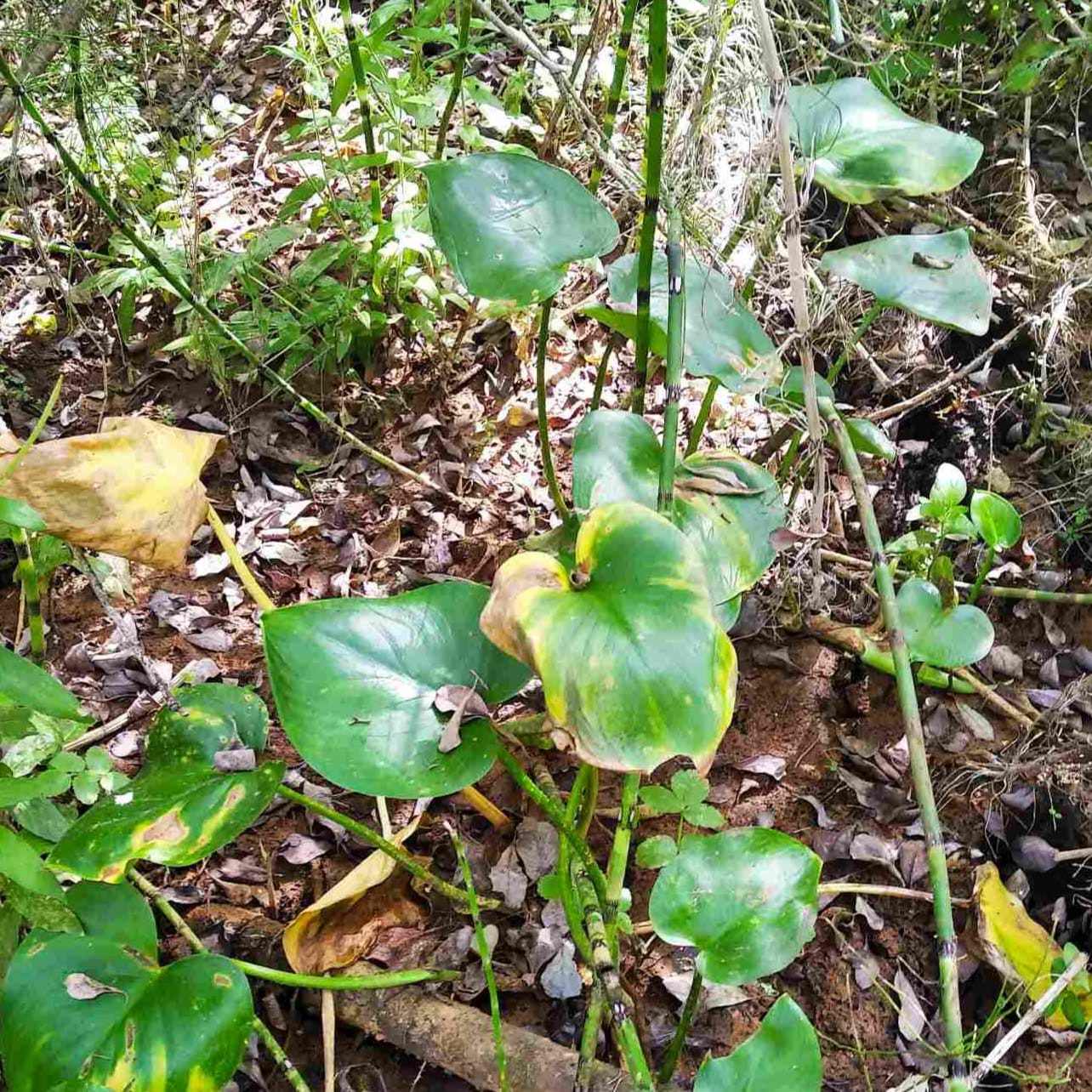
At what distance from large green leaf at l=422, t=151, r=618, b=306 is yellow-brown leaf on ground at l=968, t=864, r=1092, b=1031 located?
38.5 inches

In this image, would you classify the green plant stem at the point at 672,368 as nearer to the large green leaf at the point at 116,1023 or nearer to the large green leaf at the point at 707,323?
the large green leaf at the point at 707,323

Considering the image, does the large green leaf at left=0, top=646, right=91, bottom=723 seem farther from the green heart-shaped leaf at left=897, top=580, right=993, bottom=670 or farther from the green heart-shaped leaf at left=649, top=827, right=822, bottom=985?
the green heart-shaped leaf at left=897, top=580, right=993, bottom=670

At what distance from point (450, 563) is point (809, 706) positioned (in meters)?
0.66

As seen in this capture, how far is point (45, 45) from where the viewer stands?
166 centimetres

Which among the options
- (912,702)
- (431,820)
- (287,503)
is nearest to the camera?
(912,702)

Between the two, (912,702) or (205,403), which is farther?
(205,403)

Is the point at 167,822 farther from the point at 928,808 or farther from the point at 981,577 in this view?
the point at 981,577

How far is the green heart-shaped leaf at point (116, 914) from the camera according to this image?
1.06 metres

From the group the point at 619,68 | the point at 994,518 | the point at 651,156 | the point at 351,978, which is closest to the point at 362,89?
the point at 619,68

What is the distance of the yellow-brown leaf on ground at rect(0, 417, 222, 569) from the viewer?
1.06 metres

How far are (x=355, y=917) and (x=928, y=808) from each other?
745 mm

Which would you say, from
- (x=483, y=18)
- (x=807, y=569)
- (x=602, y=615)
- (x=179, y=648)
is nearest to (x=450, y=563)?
(x=179, y=648)

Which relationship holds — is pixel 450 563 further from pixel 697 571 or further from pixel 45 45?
pixel 45 45

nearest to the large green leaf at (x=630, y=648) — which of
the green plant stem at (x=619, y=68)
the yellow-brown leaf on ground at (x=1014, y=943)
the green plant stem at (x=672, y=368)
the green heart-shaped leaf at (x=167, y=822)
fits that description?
the green plant stem at (x=672, y=368)
